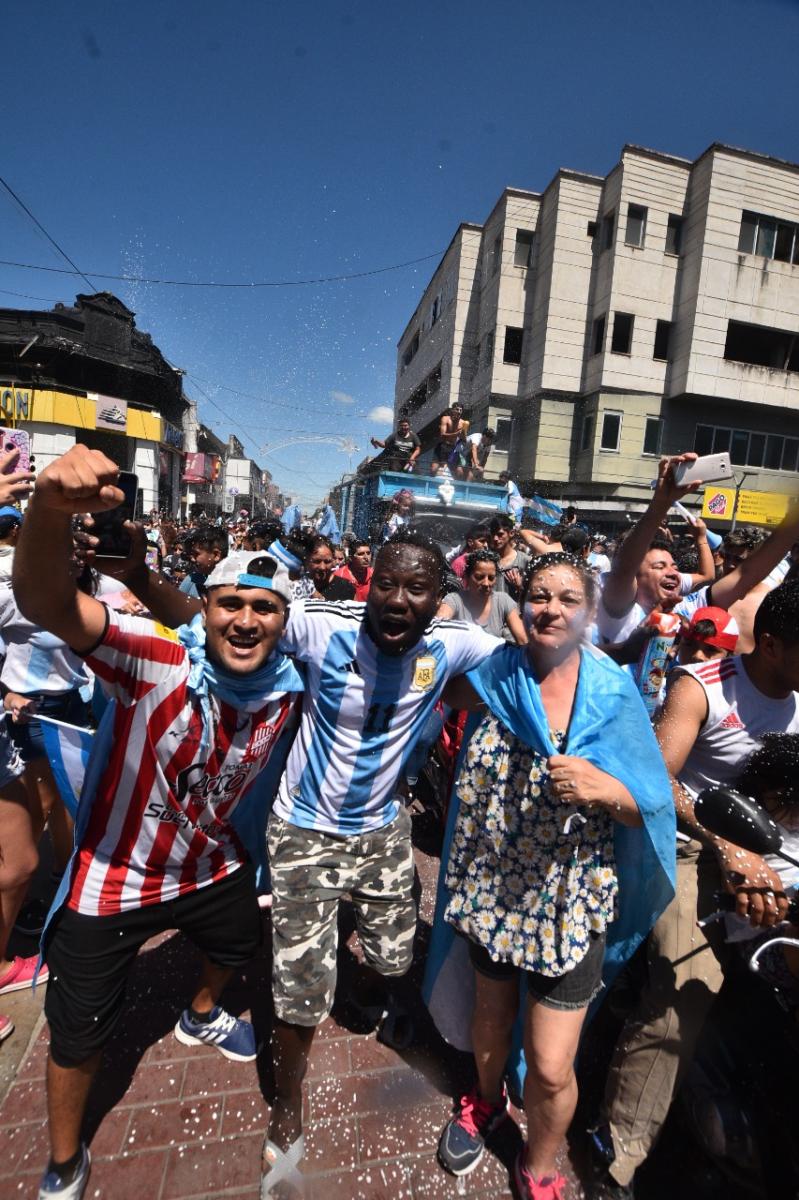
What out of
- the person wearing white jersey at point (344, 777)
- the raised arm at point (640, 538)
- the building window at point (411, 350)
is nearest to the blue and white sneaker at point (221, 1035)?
the person wearing white jersey at point (344, 777)

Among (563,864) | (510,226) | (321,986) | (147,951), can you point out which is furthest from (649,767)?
(510,226)

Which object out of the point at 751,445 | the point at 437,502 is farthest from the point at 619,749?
the point at 751,445

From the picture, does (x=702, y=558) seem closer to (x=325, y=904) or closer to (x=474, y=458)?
(x=325, y=904)

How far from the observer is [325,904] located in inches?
82.2

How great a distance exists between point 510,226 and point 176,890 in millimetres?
25261

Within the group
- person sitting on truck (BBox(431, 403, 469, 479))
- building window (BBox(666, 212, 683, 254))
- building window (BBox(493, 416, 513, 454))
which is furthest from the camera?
building window (BBox(493, 416, 513, 454))

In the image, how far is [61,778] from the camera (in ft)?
7.35

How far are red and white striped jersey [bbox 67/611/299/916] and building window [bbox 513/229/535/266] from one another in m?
24.6

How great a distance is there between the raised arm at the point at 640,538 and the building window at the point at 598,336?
20.7m

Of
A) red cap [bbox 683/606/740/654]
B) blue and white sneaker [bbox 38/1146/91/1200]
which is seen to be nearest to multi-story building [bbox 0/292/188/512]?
blue and white sneaker [bbox 38/1146/91/1200]

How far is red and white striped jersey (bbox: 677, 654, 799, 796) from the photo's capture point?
1.91 m

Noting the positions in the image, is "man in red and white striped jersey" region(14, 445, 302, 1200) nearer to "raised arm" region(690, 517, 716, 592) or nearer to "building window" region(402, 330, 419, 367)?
"raised arm" region(690, 517, 716, 592)

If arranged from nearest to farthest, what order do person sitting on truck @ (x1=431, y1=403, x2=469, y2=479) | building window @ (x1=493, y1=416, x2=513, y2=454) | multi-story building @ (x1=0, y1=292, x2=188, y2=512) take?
person sitting on truck @ (x1=431, y1=403, x2=469, y2=479) < building window @ (x1=493, y1=416, x2=513, y2=454) < multi-story building @ (x1=0, y1=292, x2=188, y2=512)

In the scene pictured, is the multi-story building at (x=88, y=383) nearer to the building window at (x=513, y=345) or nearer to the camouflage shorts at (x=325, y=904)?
the building window at (x=513, y=345)
